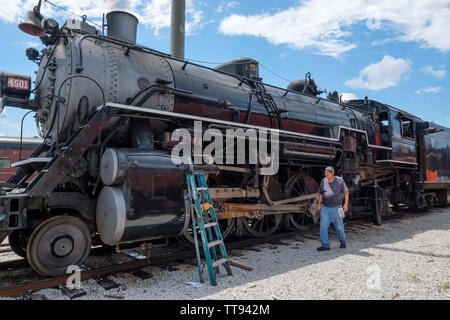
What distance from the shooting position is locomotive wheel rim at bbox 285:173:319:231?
→ 282 inches

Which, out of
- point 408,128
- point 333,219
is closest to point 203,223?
point 333,219

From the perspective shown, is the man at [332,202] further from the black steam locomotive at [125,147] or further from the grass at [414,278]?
the grass at [414,278]

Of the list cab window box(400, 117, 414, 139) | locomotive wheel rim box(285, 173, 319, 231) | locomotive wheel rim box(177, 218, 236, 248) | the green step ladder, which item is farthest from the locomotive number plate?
cab window box(400, 117, 414, 139)

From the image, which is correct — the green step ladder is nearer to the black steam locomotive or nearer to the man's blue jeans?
the black steam locomotive

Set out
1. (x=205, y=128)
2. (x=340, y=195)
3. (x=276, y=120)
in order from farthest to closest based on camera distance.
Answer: (x=276, y=120) < (x=340, y=195) < (x=205, y=128)

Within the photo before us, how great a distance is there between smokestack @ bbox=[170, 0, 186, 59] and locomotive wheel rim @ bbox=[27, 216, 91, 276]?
10.3 m

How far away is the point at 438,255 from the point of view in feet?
18.2

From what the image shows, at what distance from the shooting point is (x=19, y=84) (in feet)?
15.4

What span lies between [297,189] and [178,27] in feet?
29.6

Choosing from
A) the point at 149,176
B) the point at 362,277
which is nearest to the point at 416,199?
the point at 362,277

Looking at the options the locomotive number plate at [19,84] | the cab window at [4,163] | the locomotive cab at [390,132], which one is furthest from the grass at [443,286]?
the cab window at [4,163]

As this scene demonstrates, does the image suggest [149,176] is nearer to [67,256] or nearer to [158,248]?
[67,256]

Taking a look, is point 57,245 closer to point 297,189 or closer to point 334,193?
point 334,193
